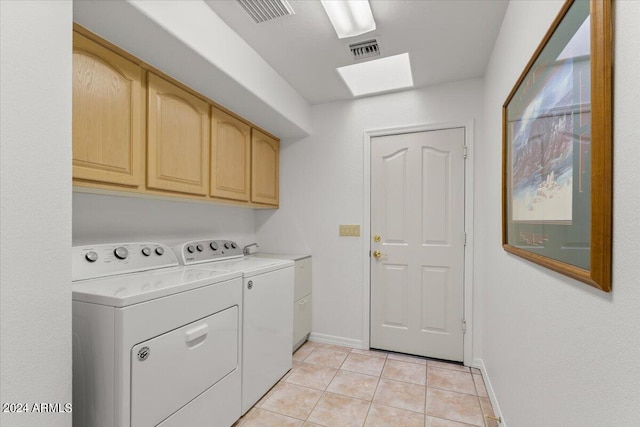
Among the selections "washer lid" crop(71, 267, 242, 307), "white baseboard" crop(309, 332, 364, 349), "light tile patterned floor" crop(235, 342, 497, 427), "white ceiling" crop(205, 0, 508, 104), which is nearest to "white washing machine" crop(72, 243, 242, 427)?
"washer lid" crop(71, 267, 242, 307)

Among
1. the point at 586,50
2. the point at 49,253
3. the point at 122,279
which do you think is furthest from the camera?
the point at 122,279

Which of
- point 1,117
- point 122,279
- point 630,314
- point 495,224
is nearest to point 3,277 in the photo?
point 1,117

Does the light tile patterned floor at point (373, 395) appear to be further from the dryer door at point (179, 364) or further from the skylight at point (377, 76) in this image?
the skylight at point (377, 76)

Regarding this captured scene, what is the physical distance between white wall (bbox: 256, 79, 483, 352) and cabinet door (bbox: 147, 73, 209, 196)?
3.60ft

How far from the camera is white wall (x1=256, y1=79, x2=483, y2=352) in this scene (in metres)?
2.71

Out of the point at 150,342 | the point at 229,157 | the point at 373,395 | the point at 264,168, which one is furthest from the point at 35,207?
the point at 373,395

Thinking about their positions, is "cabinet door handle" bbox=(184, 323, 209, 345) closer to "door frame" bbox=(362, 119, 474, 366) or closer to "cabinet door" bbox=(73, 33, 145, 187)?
"cabinet door" bbox=(73, 33, 145, 187)

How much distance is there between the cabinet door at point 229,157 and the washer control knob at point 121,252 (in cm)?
67

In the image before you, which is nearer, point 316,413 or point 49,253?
point 49,253

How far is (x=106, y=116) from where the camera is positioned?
4.66 ft

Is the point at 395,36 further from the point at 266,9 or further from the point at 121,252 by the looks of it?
the point at 121,252

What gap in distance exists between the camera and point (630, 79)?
59cm

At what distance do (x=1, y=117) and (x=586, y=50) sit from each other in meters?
1.59

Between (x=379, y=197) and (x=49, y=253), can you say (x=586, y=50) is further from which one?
(x=379, y=197)
